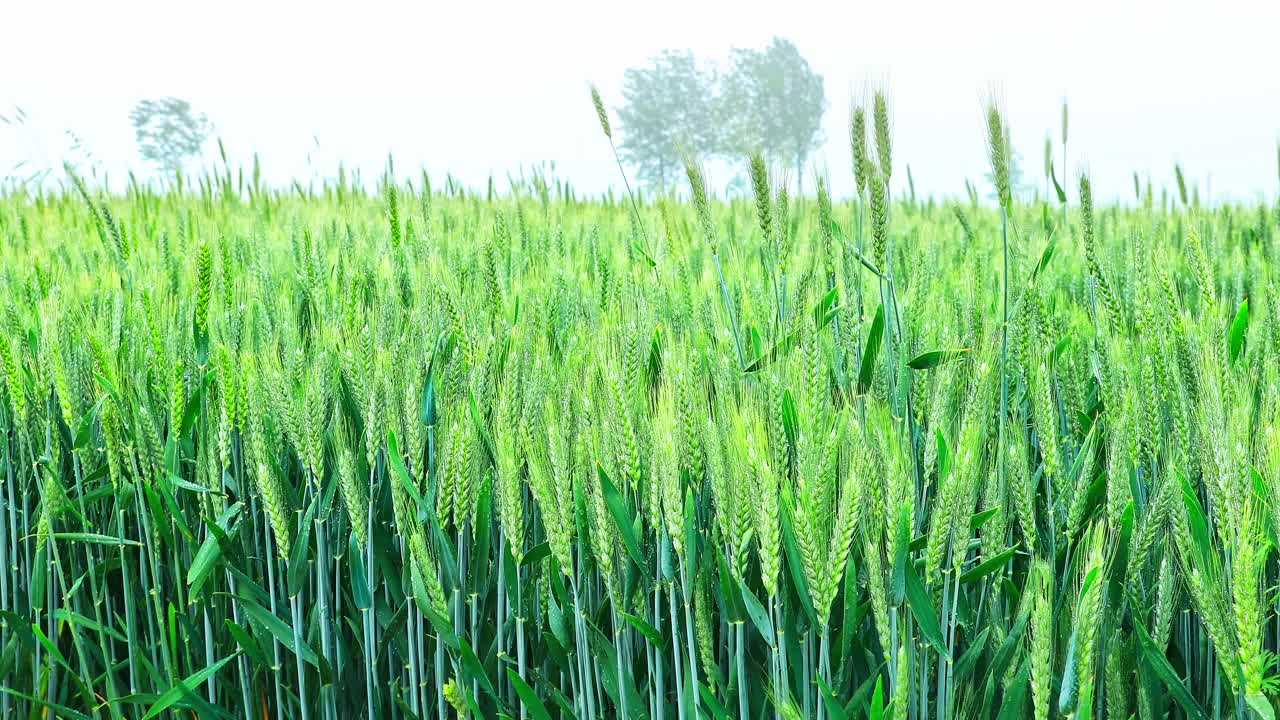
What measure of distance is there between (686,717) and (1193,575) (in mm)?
461

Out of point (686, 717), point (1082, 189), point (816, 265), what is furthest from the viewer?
point (816, 265)

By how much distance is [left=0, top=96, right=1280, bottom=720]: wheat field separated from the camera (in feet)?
3.00

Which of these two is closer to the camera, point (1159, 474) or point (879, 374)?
point (1159, 474)

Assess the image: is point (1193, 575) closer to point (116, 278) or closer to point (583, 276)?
point (583, 276)

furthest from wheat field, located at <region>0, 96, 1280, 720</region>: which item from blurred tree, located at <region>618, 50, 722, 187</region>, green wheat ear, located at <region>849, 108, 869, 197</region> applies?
blurred tree, located at <region>618, 50, 722, 187</region>

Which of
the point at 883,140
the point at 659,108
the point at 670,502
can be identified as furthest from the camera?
the point at 659,108

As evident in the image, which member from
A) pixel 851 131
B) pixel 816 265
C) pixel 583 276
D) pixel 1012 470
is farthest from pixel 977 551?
pixel 583 276

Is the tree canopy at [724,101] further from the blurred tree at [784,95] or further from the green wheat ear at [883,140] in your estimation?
the green wheat ear at [883,140]

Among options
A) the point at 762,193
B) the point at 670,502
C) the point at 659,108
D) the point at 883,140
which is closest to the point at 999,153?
the point at 883,140

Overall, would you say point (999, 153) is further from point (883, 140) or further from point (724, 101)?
point (724, 101)

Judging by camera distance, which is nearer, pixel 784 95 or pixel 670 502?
pixel 670 502

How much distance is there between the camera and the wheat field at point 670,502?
914mm

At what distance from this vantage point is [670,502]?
0.88 m

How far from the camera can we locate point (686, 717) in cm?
96
